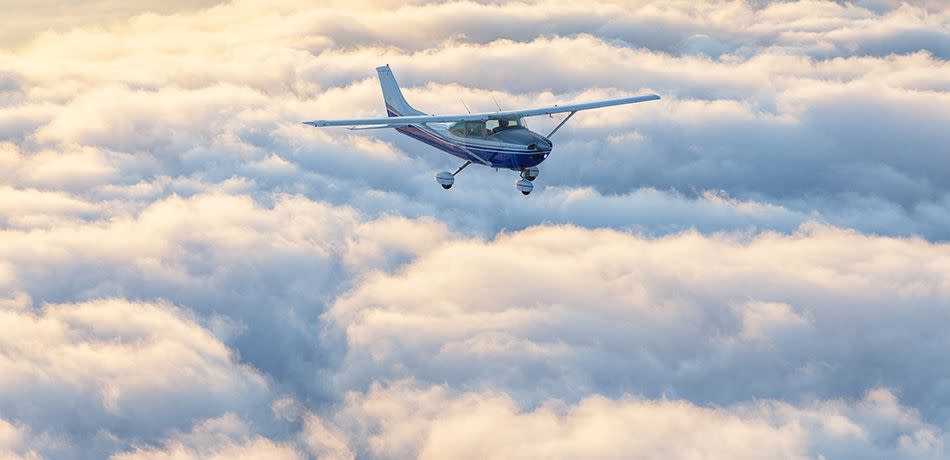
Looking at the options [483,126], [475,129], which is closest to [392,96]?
[475,129]

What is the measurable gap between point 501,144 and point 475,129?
445 cm

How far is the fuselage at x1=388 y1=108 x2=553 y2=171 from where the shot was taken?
91.1m

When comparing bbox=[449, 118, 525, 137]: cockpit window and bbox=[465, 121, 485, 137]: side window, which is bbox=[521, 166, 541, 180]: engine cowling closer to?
bbox=[449, 118, 525, 137]: cockpit window

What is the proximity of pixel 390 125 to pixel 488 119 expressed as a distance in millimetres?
10609

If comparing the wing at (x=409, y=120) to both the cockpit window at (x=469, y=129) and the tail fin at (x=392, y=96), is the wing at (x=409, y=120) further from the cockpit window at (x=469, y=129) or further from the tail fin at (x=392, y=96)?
the tail fin at (x=392, y=96)

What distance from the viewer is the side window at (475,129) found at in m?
94.9

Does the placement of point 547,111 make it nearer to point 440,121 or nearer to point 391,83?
point 440,121

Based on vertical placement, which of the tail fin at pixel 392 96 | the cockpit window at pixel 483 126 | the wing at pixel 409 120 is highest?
the tail fin at pixel 392 96

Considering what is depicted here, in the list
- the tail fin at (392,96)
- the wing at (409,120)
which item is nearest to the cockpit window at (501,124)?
the wing at (409,120)

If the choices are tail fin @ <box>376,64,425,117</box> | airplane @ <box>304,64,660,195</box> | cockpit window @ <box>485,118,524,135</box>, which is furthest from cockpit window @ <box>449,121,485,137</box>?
tail fin @ <box>376,64,425,117</box>

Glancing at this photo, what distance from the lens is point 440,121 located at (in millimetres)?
93375

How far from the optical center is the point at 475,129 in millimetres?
95500

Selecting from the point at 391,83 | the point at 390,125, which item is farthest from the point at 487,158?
the point at 391,83

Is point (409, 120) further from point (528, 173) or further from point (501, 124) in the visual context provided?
point (528, 173)
